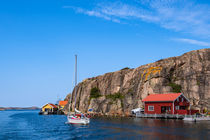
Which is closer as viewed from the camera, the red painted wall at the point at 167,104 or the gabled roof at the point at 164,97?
the red painted wall at the point at 167,104

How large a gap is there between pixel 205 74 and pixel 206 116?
23.3 metres

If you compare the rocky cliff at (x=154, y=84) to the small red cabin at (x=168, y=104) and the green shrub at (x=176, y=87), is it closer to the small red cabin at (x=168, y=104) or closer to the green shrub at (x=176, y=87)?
the green shrub at (x=176, y=87)

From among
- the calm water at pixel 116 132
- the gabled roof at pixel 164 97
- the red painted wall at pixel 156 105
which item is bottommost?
the calm water at pixel 116 132

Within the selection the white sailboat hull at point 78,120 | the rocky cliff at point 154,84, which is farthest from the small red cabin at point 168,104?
the white sailboat hull at point 78,120

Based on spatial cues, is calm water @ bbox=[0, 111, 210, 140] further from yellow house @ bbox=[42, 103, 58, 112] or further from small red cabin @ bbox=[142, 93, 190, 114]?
yellow house @ bbox=[42, 103, 58, 112]

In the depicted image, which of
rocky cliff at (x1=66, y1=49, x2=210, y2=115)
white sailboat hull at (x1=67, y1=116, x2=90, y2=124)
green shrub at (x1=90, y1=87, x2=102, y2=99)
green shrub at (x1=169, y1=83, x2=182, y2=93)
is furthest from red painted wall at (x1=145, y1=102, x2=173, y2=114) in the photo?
green shrub at (x1=90, y1=87, x2=102, y2=99)

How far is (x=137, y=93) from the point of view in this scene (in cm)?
10194

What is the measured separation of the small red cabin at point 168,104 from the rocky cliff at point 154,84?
7.29m

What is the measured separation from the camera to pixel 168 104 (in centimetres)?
7925

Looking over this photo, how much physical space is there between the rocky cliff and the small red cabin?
729cm

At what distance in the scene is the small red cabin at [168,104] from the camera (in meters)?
78.1

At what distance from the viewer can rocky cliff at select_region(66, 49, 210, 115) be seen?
8881 cm

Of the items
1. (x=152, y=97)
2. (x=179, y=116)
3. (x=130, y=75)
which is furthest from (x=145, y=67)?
(x=179, y=116)

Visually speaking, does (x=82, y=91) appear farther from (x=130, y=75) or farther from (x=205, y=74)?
(x=205, y=74)
